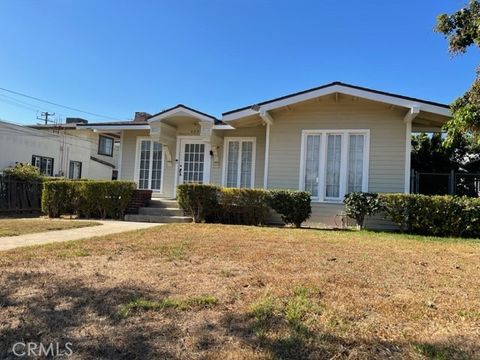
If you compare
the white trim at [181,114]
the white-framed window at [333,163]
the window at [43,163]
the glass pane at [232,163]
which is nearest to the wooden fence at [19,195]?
the white trim at [181,114]

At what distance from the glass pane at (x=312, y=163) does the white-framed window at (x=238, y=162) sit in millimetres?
2373

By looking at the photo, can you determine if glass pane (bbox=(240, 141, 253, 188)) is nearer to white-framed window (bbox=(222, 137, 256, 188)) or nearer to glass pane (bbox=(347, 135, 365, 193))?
white-framed window (bbox=(222, 137, 256, 188))

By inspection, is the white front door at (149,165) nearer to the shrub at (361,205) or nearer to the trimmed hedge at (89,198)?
the trimmed hedge at (89,198)

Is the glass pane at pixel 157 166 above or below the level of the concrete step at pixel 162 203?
above

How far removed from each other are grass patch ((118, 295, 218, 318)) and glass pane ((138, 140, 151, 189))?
42.1 ft

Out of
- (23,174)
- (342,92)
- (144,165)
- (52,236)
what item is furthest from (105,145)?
(52,236)

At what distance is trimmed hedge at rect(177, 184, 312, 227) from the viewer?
12117 millimetres

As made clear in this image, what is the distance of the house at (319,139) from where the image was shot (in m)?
12.9

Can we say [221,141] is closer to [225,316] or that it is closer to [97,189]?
[97,189]

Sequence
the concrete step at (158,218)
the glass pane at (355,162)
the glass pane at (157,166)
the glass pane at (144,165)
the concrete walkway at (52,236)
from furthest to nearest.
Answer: the glass pane at (144,165)
the glass pane at (157,166)
the glass pane at (355,162)
the concrete step at (158,218)
the concrete walkway at (52,236)

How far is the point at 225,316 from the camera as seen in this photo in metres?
3.85

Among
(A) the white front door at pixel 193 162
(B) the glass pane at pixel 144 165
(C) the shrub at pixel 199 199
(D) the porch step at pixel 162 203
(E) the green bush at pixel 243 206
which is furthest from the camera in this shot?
(B) the glass pane at pixel 144 165

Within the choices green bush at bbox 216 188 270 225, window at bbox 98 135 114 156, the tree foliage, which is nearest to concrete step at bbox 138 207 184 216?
green bush at bbox 216 188 270 225

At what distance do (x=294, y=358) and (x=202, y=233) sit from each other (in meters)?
6.57
